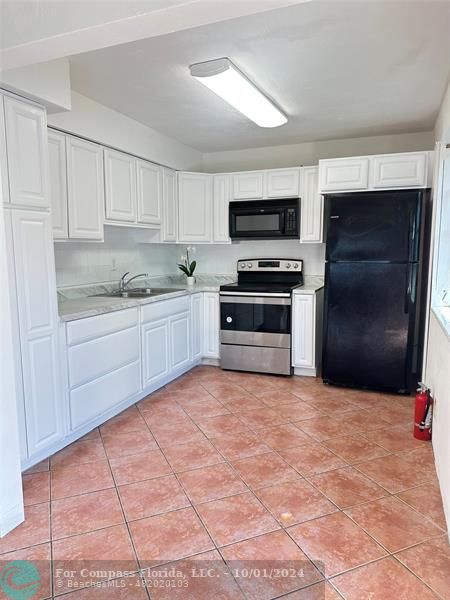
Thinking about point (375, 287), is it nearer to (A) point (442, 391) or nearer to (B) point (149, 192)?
(A) point (442, 391)

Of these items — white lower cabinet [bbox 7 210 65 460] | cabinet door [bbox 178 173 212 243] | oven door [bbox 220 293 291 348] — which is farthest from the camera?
cabinet door [bbox 178 173 212 243]

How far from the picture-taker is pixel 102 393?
2.89m

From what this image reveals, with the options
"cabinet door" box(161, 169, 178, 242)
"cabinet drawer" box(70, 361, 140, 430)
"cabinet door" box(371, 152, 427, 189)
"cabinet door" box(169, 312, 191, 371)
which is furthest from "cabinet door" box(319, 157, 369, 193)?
"cabinet drawer" box(70, 361, 140, 430)

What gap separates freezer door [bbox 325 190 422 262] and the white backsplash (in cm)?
86

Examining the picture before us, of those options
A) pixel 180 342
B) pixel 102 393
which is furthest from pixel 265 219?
pixel 102 393

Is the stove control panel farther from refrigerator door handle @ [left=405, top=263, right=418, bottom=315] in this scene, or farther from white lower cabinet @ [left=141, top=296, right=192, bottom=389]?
refrigerator door handle @ [left=405, top=263, right=418, bottom=315]

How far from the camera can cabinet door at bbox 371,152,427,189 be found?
3.35m

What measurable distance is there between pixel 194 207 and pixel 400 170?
6.91 ft

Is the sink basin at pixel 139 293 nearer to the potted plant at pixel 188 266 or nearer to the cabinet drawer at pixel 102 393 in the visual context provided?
the potted plant at pixel 188 266

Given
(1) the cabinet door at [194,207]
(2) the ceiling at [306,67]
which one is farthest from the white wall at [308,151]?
(1) the cabinet door at [194,207]

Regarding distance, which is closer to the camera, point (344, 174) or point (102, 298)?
point (102, 298)

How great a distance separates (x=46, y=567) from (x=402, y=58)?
10.6 feet

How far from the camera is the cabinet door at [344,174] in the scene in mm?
3539

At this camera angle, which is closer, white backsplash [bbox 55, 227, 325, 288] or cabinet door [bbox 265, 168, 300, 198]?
white backsplash [bbox 55, 227, 325, 288]
